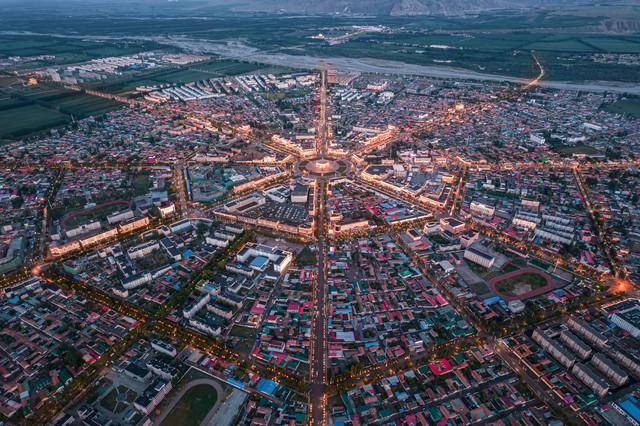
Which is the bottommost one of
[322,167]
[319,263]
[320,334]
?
[320,334]

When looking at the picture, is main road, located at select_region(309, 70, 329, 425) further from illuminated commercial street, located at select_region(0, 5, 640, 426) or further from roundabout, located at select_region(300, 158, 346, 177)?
roundabout, located at select_region(300, 158, 346, 177)

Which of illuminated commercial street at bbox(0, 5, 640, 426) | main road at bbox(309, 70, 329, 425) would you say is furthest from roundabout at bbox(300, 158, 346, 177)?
main road at bbox(309, 70, 329, 425)

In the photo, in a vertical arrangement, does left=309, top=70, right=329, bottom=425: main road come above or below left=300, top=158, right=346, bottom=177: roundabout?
below

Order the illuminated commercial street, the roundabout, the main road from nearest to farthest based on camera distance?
the main road → the illuminated commercial street → the roundabout

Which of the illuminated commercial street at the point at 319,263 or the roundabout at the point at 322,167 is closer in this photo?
the illuminated commercial street at the point at 319,263

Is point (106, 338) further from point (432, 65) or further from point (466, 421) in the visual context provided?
point (432, 65)

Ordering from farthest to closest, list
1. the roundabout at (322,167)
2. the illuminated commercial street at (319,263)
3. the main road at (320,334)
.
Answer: the roundabout at (322,167), the illuminated commercial street at (319,263), the main road at (320,334)

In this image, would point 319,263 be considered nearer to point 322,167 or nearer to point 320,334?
point 320,334

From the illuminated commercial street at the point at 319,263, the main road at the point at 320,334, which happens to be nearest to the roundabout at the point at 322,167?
the illuminated commercial street at the point at 319,263

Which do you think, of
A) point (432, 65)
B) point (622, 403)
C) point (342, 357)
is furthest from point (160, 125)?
point (432, 65)

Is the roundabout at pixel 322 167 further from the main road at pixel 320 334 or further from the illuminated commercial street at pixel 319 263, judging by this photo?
the main road at pixel 320 334

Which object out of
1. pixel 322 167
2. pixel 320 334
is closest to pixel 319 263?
pixel 320 334
